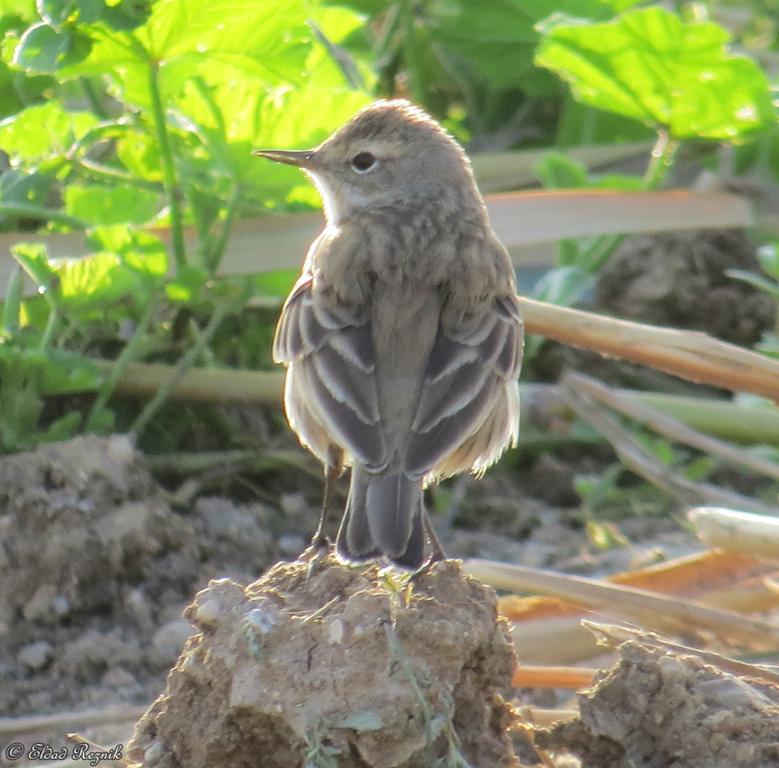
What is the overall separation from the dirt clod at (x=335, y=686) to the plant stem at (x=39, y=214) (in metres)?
2.45

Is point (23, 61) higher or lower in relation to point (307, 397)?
higher

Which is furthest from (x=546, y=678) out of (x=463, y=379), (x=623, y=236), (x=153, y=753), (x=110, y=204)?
(x=623, y=236)

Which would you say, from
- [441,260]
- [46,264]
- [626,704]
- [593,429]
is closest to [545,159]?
[593,429]

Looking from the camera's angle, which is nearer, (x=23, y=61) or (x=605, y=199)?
(x=23, y=61)

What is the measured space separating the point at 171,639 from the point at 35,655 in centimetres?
44

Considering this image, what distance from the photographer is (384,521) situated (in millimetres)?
4230

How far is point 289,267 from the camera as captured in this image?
6.29 m

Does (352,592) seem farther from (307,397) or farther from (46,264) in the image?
(46,264)

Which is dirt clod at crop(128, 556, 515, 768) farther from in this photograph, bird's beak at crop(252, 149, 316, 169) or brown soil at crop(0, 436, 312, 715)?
bird's beak at crop(252, 149, 316, 169)

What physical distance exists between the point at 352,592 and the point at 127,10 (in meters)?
2.49

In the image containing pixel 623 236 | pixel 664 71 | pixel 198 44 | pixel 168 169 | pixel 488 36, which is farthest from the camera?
pixel 488 36

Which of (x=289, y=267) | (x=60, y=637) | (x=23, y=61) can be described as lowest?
(x=60, y=637)

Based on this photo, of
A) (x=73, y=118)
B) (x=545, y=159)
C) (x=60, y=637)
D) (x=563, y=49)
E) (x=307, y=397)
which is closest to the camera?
(x=307, y=397)

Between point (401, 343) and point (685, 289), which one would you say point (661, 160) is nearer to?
point (685, 289)
